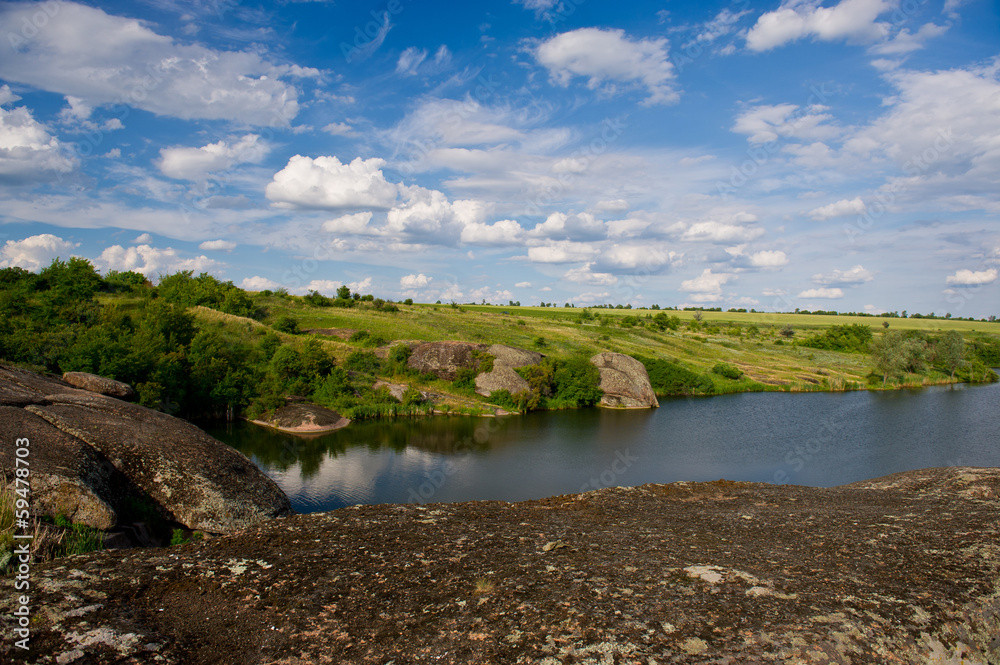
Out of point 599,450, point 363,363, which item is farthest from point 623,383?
point 363,363

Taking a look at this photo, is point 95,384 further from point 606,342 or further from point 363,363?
point 606,342

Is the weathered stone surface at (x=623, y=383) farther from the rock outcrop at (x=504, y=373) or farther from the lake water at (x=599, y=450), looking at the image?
the rock outcrop at (x=504, y=373)

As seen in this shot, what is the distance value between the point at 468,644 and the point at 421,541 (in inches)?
71.9

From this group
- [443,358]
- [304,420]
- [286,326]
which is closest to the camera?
[304,420]

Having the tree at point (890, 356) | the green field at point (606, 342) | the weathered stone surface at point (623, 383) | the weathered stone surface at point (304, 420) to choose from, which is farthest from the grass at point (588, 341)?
the weathered stone surface at point (304, 420)

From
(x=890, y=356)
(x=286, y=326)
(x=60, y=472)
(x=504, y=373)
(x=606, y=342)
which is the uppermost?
(x=286, y=326)

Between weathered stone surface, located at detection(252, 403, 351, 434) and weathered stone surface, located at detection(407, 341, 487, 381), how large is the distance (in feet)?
33.9

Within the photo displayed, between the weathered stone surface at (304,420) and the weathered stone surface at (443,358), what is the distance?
33.9ft

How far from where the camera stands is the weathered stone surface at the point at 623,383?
48.8m

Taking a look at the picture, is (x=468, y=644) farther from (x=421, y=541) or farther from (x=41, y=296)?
(x=41, y=296)

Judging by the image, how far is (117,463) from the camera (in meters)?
9.25

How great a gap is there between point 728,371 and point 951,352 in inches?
Result: 1539

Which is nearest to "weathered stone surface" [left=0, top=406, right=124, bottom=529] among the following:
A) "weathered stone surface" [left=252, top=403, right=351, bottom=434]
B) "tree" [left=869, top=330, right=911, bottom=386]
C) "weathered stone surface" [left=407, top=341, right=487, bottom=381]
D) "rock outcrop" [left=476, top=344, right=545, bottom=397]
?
"weathered stone surface" [left=252, top=403, right=351, bottom=434]

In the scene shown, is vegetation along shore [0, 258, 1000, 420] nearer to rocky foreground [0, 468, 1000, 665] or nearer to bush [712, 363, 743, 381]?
bush [712, 363, 743, 381]
